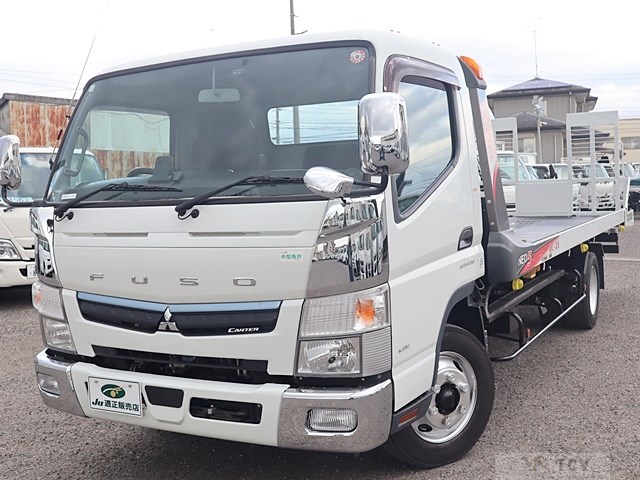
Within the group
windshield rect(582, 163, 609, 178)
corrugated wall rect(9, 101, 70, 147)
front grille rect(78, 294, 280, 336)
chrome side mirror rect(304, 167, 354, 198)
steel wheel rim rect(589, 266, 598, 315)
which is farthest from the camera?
corrugated wall rect(9, 101, 70, 147)

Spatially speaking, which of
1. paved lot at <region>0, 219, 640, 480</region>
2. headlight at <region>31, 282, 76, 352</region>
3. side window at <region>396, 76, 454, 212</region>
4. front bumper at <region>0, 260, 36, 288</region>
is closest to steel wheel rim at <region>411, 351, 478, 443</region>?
paved lot at <region>0, 219, 640, 480</region>

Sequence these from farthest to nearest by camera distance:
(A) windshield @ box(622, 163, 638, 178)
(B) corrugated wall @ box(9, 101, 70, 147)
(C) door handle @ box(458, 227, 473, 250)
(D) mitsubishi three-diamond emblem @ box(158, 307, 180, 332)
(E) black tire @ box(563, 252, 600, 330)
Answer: (B) corrugated wall @ box(9, 101, 70, 147), (A) windshield @ box(622, 163, 638, 178), (E) black tire @ box(563, 252, 600, 330), (C) door handle @ box(458, 227, 473, 250), (D) mitsubishi three-diamond emblem @ box(158, 307, 180, 332)

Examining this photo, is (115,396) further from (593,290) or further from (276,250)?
(593,290)

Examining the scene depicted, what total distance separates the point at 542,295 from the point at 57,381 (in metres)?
4.25

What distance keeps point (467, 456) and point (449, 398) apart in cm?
40

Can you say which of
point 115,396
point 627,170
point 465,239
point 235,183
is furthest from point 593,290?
point 627,170

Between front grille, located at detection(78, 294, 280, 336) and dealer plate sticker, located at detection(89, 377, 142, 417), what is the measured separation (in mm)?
281

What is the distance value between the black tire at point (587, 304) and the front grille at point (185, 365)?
441 centimetres

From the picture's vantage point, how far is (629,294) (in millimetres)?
9094

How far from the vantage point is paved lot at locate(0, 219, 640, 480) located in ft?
12.5

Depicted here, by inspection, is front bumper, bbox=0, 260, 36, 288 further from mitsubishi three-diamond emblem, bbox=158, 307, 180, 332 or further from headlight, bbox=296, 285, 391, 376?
headlight, bbox=296, 285, 391, 376

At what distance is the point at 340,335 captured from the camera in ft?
10.1

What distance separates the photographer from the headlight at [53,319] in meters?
3.64

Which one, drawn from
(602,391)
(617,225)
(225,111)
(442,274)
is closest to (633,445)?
(602,391)
